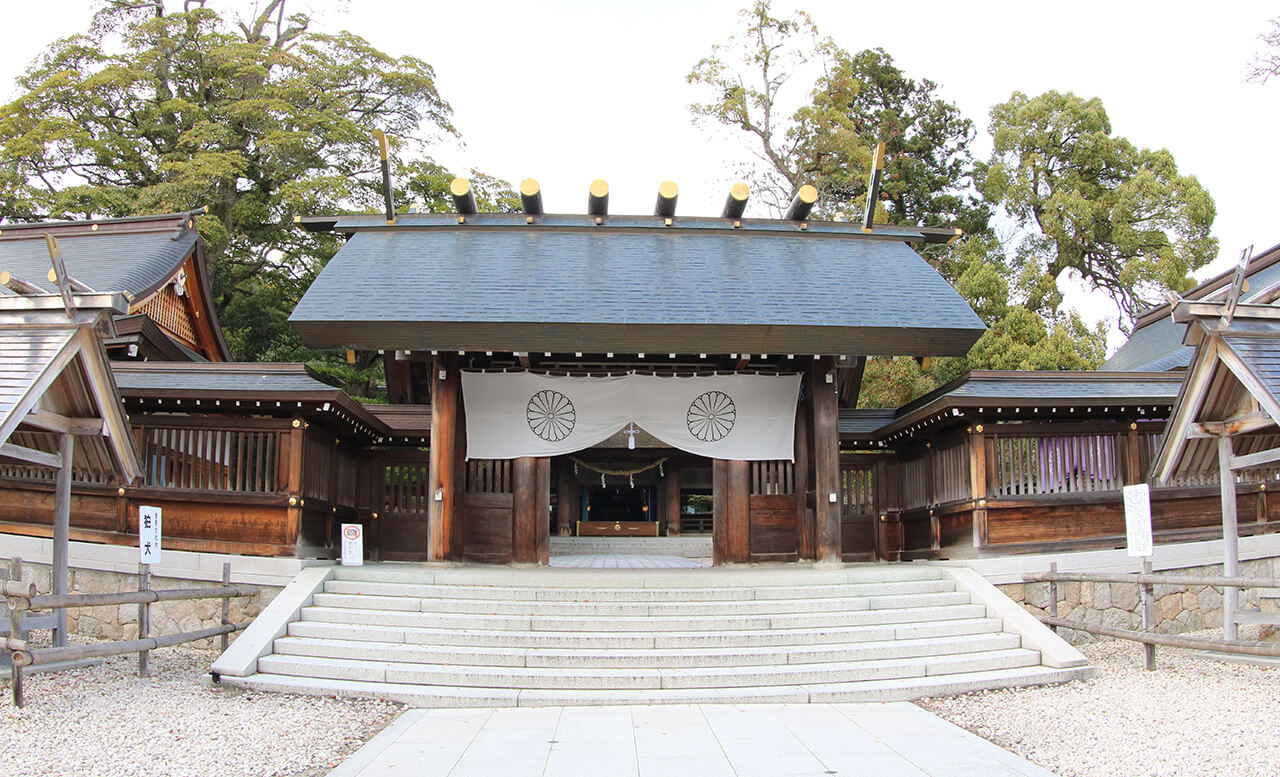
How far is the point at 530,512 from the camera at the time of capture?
11.4 meters

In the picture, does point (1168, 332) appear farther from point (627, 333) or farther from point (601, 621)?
point (601, 621)

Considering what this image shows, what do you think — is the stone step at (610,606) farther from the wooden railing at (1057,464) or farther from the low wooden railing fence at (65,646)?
the wooden railing at (1057,464)

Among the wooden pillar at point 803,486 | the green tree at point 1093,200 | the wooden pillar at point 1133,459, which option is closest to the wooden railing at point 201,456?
the wooden pillar at point 803,486

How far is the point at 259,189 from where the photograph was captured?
24469 mm

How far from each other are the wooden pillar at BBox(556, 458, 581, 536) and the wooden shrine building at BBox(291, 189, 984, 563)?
10955 millimetres

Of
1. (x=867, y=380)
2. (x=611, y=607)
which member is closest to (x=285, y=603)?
(x=611, y=607)

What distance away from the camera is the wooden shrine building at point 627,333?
34.5 feet

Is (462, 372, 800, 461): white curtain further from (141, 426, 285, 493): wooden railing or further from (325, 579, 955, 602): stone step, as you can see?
(141, 426, 285, 493): wooden railing

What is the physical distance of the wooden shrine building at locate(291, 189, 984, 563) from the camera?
1052cm

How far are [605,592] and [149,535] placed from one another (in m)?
4.66

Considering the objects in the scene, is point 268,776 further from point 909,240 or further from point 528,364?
point 909,240

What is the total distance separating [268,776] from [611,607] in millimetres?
4119

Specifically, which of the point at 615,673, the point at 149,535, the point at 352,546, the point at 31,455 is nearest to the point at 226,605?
the point at 149,535

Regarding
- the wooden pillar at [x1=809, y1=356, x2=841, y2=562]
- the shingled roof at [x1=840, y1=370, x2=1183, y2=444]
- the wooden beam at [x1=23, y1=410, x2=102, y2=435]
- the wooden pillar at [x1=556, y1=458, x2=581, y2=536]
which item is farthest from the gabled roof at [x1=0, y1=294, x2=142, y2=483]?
the wooden pillar at [x1=556, y1=458, x2=581, y2=536]
